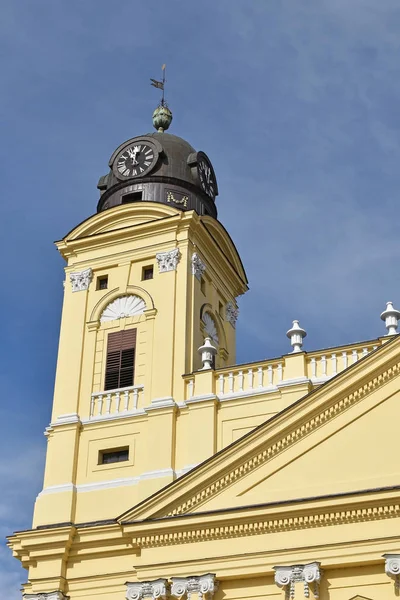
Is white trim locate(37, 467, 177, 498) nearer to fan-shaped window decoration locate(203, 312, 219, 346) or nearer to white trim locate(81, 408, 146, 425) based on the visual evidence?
white trim locate(81, 408, 146, 425)

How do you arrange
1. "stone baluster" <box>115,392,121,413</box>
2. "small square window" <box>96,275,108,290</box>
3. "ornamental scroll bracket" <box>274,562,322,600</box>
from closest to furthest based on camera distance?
1. "ornamental scroll bracket" <box>274,562,322,600</box>
2. "stone baluster" <box>115,392,121,413</box>
3. "small square window" <box>96,275,108,290</box>

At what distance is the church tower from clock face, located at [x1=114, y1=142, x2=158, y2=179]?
3 cm

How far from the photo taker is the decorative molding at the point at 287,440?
21.1m

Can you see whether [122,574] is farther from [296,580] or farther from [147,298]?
[147,298]

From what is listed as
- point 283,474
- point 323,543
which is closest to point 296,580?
point 323,543

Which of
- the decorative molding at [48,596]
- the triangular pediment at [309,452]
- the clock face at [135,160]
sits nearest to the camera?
the triangular pediment at [309,452]

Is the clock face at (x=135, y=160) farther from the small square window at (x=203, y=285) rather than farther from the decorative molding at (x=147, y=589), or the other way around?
the decorative molding at (x=147, y=589)

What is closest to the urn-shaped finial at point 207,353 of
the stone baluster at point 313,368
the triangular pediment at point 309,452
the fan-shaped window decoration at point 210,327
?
the fan-shaped window decoration at point 210,327

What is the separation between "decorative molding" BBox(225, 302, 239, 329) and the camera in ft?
93.9

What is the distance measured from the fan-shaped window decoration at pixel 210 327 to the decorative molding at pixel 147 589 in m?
7.83

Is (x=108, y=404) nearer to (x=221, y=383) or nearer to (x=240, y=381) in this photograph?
(x=221, y=383)

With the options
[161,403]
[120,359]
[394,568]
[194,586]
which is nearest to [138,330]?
[120,359]

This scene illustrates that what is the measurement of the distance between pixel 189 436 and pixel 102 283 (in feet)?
19.5

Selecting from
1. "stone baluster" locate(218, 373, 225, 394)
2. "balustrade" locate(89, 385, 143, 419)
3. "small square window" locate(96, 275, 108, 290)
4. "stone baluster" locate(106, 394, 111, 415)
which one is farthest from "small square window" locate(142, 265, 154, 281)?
"stone baluster" locate(218, 373, 225, 394)
